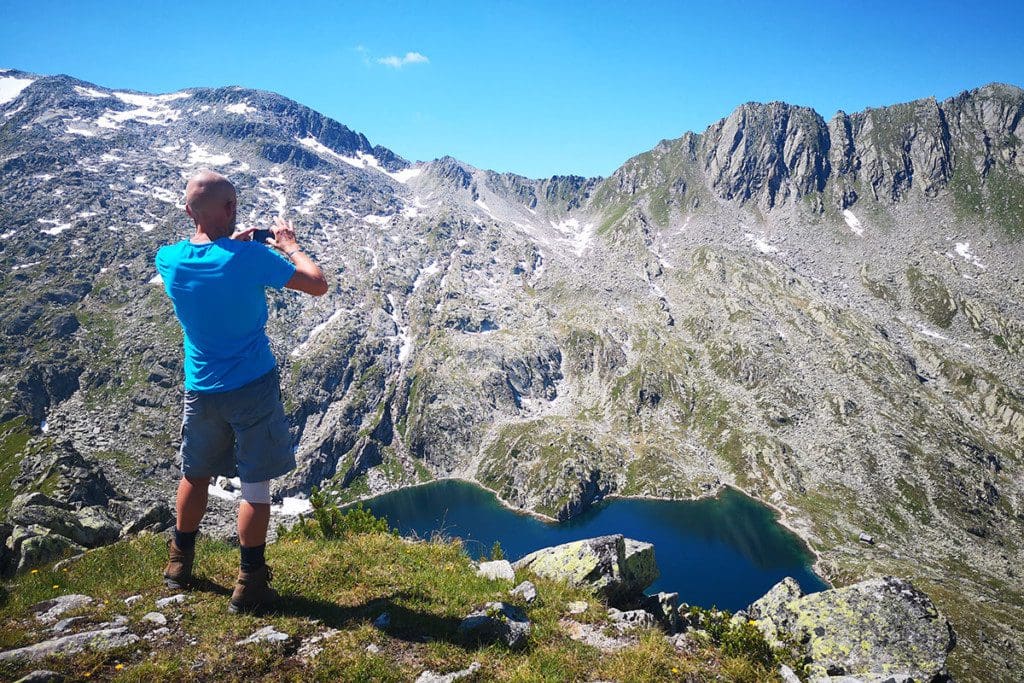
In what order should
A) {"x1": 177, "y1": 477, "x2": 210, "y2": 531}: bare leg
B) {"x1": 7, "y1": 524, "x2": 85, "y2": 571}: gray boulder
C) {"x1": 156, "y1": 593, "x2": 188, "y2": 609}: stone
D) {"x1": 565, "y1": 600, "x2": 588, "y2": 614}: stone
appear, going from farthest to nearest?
{"x1": 7, "y1": 524, "x2": 85, "y2": 571}: gray boulder → {"x1": 565, "y1": 600, "x2": 588, "y2": 614}: stone → {"x1": 177, "y1": 477, "x2": 210, "y2": 531}: bare leg → {"x1": 156, "y1": 593, "x2": 188, "y2": 609}: stone

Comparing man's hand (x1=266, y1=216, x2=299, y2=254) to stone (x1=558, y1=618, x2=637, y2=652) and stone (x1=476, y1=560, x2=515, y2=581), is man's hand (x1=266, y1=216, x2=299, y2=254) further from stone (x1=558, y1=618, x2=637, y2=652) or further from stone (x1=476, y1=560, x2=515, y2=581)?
stone (x1=558, y1=618, x2=637, y2=652)

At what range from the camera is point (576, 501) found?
591ft

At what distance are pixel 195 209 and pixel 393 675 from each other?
6.73m

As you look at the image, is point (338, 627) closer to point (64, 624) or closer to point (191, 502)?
point (191, 502)

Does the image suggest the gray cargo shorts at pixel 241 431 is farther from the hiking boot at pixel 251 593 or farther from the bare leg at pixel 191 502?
the hiking boot at pixel 251 593

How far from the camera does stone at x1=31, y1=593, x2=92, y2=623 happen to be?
A: 7.62m

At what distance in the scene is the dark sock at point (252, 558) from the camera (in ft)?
24.4

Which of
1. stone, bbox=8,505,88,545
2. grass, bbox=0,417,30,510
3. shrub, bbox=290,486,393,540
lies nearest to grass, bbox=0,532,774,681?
shrub, bbox=290,486,393,540

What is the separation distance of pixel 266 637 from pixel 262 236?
5687mm

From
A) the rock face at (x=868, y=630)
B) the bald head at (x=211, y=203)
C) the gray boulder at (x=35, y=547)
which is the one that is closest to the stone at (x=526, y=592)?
the rock face at (x=868, y=630)

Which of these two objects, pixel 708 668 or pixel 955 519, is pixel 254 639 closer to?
pixel 708 668

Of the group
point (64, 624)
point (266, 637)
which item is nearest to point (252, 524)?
point (266, 637)

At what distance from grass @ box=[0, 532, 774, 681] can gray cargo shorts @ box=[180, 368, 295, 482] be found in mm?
2153

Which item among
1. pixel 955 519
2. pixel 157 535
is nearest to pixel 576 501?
pixel 955 519
